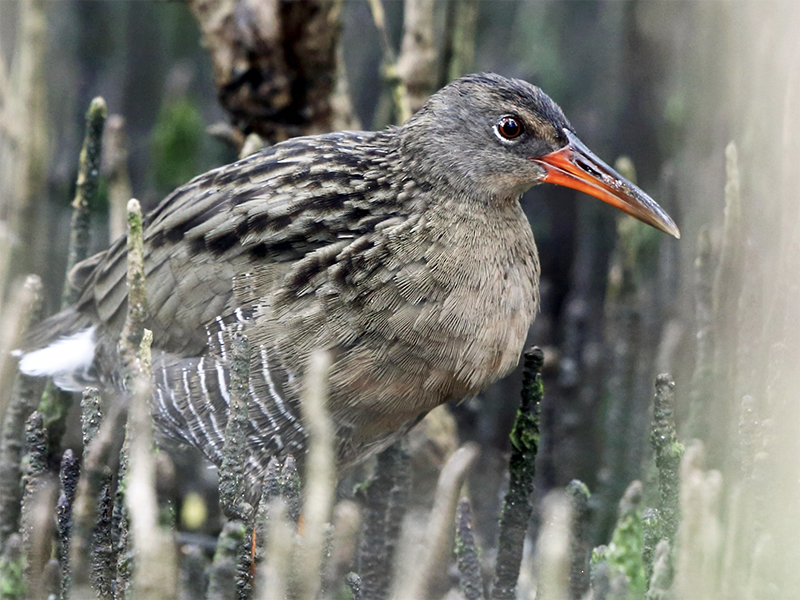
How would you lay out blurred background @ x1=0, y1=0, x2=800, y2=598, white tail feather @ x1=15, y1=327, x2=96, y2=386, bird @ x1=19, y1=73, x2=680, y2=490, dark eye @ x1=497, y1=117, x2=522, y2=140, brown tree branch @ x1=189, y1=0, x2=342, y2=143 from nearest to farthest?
blurred background @ x1=0, y1=0, x2=800, y2=598 < bird @ x1=19, y1=73, x2=680, y2=490 < dark eye @ x1=497, y1=117, x2=522, y2=140 < white tail feather @ x1=15, y1=327, x2=96, y2=386 < brown tree branch @ x1=189, y1=0, x2=342, y2=143

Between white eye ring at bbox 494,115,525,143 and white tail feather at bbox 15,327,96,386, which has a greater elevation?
white eye ring at bbox 494,115,525,143

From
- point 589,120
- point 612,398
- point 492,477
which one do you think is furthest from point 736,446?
point 589,120

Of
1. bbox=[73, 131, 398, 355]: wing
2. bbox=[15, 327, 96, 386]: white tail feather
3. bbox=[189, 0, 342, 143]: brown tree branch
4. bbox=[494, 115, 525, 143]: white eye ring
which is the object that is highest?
bbox=[189, 0, 342, 143]: brown tree branch

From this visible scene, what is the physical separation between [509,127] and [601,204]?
2026 mm

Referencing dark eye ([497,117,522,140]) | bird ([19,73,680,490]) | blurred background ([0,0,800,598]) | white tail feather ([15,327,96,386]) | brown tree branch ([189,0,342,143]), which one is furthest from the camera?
brown tree branch ([189,0,342,143])

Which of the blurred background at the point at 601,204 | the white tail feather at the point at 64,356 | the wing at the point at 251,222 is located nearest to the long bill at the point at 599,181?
the blurred background at the point at 601,204

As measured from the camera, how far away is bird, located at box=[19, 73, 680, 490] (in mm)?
2109

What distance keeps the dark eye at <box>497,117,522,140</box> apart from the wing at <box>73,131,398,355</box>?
10.9 inches

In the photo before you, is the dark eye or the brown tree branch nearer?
the dark eye

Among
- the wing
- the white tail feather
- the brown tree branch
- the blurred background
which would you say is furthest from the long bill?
the white tail feather

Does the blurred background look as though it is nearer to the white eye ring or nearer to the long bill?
the long bill

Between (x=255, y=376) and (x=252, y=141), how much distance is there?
0.94m

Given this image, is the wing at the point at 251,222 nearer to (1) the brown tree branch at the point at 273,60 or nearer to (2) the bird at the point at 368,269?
(2) the bird at the point at 368,269

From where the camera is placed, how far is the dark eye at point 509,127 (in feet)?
7.26
